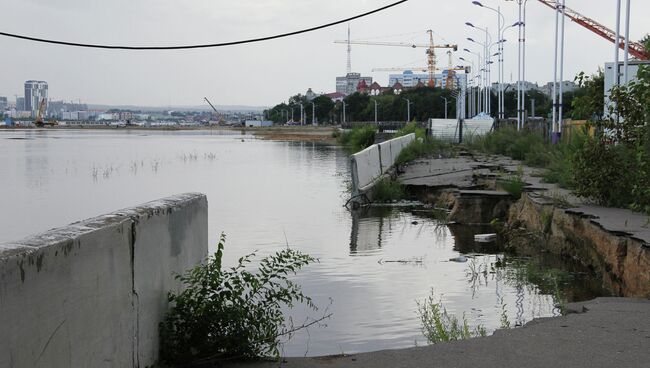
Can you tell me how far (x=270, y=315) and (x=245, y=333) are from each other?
51 cm

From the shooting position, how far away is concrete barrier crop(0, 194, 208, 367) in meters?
4.07

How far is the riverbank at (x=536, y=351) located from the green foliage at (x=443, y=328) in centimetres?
52

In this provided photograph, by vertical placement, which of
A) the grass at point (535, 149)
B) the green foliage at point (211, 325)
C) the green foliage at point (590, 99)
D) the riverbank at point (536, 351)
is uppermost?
the green foliage at point (590, 99)

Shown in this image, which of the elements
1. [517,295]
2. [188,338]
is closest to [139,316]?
[188,338]

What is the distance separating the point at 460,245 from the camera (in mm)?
15094

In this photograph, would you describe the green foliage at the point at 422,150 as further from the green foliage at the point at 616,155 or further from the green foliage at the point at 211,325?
the green foliage at the point at 211,325

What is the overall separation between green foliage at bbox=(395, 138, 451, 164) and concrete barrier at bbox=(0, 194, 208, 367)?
25.9 meters

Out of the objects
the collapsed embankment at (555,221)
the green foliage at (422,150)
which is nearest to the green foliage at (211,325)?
the collapsed embankment at (555,221)

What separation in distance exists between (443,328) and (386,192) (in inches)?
585

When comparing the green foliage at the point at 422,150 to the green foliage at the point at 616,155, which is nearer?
the green foliage at the point at 616,155

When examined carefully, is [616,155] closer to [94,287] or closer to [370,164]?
[94,287]

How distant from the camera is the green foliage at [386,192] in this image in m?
22.8

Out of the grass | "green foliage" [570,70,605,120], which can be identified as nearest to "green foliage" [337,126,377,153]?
the grass

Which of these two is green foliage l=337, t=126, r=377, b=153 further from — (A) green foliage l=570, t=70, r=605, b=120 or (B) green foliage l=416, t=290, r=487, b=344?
(B) green foliage l=416, t=290, r=487, b=344
